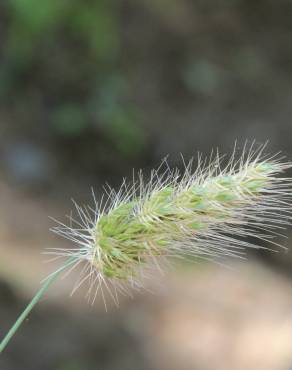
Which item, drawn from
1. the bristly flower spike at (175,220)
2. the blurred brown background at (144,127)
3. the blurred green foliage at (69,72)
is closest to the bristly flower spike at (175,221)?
the bristly flower spike at (175,220)

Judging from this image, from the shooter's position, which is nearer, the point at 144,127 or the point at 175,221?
the point at 175,221

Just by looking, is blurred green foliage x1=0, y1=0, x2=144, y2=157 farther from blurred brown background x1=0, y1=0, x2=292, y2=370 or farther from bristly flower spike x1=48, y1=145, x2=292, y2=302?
bristly flower spike x1=48, y1=145, x2=292, y2=302

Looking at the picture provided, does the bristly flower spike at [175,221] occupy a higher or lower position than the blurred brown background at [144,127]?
lower

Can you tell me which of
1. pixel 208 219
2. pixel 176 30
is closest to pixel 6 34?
pixel 176 30

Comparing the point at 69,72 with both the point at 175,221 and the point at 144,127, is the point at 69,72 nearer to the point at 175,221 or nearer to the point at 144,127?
the point at 144,127

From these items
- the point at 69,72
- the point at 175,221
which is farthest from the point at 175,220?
the point at 69,72

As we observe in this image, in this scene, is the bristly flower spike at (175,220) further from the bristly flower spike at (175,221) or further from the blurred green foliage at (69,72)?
the blurred green foliage at (69,72)
